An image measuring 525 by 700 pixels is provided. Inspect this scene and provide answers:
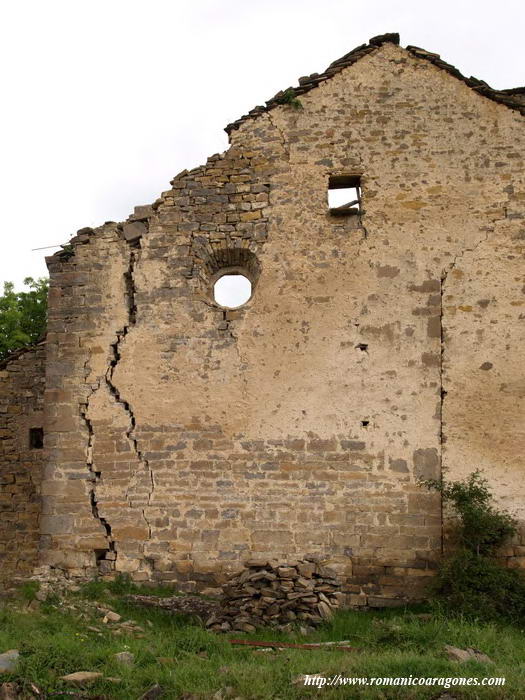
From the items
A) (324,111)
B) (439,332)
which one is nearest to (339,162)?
(324,111)

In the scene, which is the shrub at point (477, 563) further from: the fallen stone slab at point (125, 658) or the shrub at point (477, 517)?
the fallen stone slab at point (125, 658)

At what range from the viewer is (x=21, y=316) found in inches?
664

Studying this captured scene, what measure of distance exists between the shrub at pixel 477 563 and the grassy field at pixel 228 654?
0.29 meters

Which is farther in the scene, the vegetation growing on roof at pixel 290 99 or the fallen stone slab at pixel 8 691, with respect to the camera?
the vegetation growing on roof at pixel 290 99

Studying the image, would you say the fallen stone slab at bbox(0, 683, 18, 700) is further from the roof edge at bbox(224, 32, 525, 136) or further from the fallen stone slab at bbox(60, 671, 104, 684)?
the roof edge at bbox(224, 32, 525, 136)

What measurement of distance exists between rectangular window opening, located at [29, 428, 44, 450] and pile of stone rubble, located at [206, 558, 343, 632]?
4759 mm

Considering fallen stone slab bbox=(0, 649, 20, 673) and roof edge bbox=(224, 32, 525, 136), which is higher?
roof edge bbox=(224, 32, 525, 136)

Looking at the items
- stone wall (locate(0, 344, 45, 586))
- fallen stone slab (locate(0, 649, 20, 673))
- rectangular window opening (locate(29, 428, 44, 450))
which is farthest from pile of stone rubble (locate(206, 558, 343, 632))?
rectangular window opening (locate(29, 428, 44, 450))

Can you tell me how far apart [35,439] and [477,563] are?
720cm

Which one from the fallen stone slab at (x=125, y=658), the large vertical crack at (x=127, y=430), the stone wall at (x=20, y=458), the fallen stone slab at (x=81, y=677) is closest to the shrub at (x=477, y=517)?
the large vertical crack at (x=127, y=430)

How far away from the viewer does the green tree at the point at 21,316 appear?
1628 centimetres

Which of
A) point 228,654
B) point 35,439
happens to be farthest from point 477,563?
point 35,439

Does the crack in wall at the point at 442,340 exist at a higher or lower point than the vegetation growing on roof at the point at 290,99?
lower

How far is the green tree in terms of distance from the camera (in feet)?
53.4
